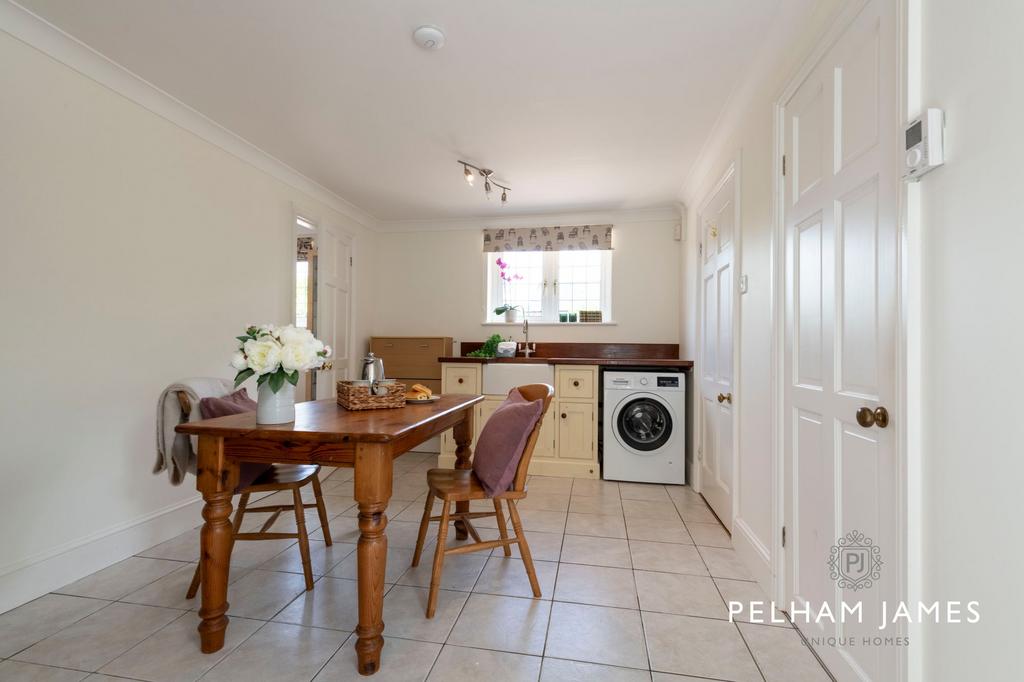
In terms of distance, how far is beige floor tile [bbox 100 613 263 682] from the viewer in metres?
1.48

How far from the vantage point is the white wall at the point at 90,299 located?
6.25ft

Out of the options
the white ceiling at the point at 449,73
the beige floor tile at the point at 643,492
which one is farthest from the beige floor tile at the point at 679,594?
the white ceiling at the point at 449,73

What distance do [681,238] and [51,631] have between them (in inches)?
190

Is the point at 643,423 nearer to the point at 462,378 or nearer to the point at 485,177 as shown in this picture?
the point at 462,378

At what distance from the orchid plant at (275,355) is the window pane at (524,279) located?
3.29 meters

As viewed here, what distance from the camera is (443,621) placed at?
1791 millimetres

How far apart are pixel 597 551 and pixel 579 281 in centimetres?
296

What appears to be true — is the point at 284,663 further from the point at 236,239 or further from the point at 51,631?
the point at 236,239

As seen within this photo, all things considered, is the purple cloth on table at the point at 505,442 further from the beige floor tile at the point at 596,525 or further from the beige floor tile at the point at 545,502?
the beige floor tile at the point at 545,502

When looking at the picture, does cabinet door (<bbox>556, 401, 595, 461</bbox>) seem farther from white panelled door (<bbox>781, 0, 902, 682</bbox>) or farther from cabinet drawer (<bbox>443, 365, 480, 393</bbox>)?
white panelled door (<bbox>781, 0, 902, 682</bbox>)

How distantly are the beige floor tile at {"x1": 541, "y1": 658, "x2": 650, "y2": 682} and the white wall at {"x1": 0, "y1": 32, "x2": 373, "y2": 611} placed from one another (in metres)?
2.24

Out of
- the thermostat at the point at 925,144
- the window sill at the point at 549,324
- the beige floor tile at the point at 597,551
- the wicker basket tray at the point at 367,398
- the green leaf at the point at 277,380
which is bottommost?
the beige floor tile at the point at 597,551

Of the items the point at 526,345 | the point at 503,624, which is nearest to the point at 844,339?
the point at 503,624

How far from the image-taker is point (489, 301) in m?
4.94
